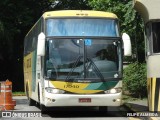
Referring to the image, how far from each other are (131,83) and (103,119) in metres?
9.05

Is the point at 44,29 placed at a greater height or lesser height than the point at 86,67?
greater

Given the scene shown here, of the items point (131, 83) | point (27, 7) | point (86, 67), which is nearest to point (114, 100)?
point (86, 67)

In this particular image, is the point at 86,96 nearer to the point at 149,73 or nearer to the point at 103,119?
the point at 103,119

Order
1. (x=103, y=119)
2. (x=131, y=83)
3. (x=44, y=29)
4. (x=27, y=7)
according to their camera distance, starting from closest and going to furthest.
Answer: (x=103, y=119), (x=44, y=29), (x=131, y=83), (x=27, y=7)

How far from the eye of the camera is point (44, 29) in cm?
1628

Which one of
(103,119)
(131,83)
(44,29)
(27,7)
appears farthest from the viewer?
(27,7)

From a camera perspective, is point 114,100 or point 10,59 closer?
point 114,100

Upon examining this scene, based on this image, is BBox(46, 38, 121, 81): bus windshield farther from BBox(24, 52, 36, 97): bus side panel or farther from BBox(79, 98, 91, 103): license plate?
BBox(24, 52, 36, 97): bus side panel

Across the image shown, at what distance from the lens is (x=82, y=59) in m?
15.8

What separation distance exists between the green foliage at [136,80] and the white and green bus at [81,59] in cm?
783

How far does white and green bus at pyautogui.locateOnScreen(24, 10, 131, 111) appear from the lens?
608 inches

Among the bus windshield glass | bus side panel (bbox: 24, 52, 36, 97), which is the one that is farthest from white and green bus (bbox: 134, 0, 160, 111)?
bus side panel (bbox: 24, 52, 36, 97)

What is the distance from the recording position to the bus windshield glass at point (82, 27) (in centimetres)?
1612

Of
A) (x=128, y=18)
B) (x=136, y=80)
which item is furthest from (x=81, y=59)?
(x=136, y=80)
